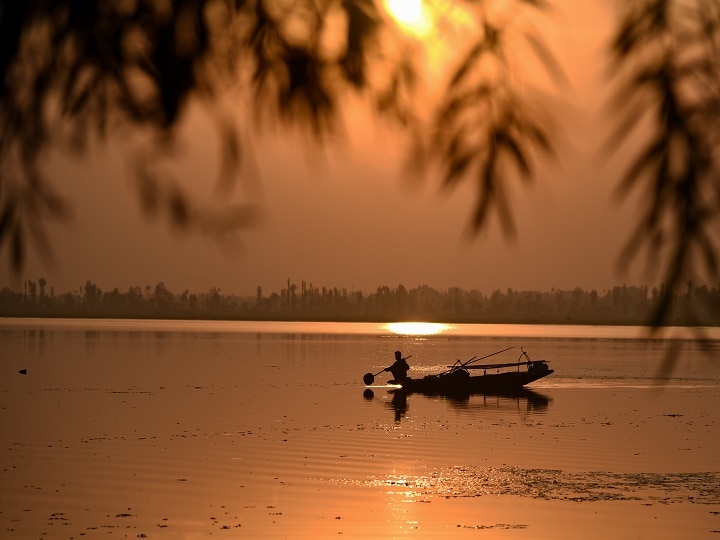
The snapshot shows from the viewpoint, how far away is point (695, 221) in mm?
2434

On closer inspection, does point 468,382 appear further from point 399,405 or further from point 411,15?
point 411,15

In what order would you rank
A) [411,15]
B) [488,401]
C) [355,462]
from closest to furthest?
[411,15] → [355,462] → [488,401]

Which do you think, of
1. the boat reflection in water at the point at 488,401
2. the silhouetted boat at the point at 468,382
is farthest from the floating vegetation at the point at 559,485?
the silhouetted boat at the point at 468,382

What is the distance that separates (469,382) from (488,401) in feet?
16.8

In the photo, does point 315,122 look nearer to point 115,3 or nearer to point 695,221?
point 115,3

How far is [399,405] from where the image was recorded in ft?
181

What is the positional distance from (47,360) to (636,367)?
52.8 metres

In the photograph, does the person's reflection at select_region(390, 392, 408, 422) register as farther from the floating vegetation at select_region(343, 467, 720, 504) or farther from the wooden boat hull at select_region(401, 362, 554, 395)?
the floating vegetation at select_region(343, 467, 720, 504)

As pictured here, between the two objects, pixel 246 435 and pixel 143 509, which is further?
pixel 246 435

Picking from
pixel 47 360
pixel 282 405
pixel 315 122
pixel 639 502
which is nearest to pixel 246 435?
pixel 282 405

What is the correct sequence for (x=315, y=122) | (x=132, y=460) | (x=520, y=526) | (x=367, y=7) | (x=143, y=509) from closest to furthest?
(x=367, y=7)
(x=315, y=122)
(x=520, y=526)
(x=143, y=509)
(x=132, y=460)

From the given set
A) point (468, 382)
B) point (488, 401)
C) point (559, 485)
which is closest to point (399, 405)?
point (468, 382)

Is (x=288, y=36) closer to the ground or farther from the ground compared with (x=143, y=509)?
farther from the ground

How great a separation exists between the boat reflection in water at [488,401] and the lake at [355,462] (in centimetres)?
17
